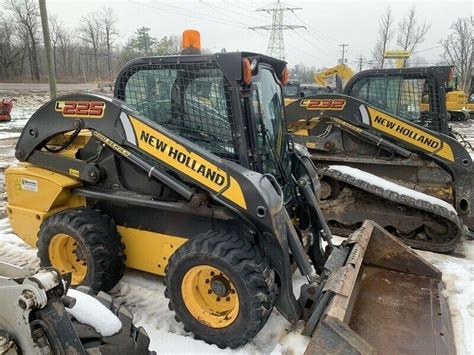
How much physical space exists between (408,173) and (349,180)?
1.25 metres

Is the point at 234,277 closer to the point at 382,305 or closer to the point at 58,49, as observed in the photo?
the point at 382,305

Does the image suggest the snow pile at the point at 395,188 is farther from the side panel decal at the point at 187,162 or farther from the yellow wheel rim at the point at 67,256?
the yellow wheel rim at the point at 67,256

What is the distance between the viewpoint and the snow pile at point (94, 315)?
7.62 feet

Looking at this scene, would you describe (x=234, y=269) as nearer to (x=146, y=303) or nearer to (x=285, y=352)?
(x=285, y=352)

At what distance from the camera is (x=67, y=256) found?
3779 mm

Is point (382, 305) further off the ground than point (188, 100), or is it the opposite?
point (188, 100)

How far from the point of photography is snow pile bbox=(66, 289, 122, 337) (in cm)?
232

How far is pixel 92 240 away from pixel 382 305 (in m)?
2.39

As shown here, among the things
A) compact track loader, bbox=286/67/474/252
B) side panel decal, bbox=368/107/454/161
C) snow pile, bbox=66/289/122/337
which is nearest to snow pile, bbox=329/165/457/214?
compact track loader, bbox=286/67/474/252

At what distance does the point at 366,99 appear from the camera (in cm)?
662

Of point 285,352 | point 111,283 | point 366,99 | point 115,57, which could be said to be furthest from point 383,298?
point 115,57

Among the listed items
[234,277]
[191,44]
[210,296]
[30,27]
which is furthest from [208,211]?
[30,27]

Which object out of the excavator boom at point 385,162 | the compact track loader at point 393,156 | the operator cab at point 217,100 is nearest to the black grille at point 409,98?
the compact track loader at point 393,156

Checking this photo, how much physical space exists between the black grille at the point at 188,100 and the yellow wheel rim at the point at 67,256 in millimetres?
1283
